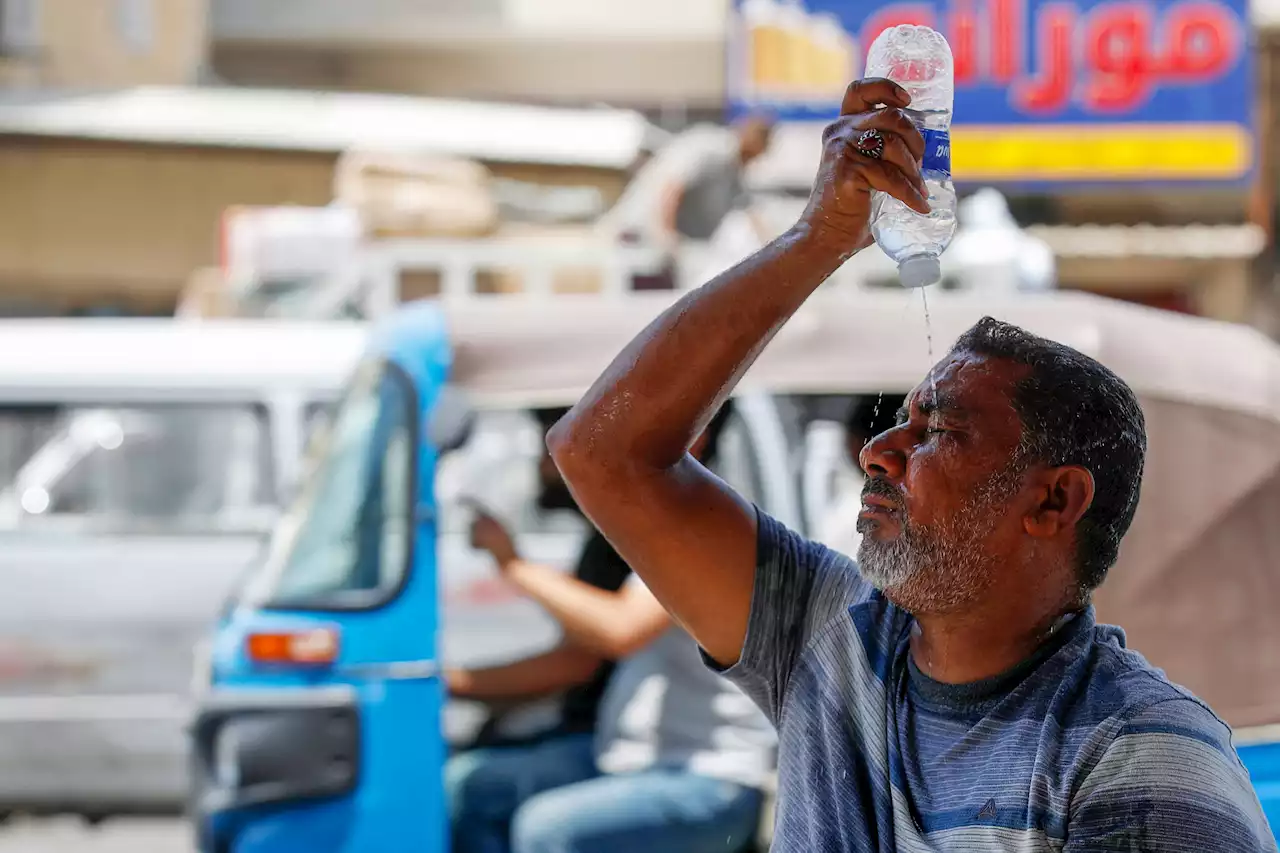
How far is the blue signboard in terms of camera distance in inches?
536

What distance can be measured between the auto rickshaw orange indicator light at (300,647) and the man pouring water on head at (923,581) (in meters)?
1.63

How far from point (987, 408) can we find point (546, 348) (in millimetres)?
1891

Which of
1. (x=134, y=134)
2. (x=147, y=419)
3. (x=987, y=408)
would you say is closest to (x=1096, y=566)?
(x=987, y=408)

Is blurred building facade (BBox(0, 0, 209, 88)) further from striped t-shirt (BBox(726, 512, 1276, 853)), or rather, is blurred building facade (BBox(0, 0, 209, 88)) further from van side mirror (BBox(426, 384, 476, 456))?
striped t-shirt (BBox(726, 512, 1276, 853))

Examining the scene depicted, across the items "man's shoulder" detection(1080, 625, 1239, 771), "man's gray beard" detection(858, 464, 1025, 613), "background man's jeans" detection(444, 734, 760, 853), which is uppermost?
"man's gray beard" detection(858, 464, 1025, 613)

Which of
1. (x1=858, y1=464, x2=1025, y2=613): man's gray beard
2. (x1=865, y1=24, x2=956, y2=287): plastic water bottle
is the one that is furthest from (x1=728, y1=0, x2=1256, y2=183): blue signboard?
(x1=858, y1=464, x2=1025, y2=613): man's gray beard

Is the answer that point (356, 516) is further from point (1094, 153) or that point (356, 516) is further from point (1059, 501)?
point (1094, 153)

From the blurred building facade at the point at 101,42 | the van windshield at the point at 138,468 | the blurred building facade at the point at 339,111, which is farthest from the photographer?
the blurred building facade at the point at 101,42

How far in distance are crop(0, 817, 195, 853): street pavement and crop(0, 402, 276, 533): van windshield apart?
123cm

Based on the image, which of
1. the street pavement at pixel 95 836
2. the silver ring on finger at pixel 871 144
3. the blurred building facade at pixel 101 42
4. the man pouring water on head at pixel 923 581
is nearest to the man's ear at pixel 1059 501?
the man pouring water on head at pixel 923 581

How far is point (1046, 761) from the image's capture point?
1.67m

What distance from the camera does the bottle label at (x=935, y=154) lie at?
6.57 feet

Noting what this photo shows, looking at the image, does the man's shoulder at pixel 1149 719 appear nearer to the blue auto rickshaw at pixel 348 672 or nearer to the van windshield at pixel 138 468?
the blue auto rickshaw at pixel 348 672

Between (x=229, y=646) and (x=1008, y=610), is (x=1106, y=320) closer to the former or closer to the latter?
(x=1008, y=610)
